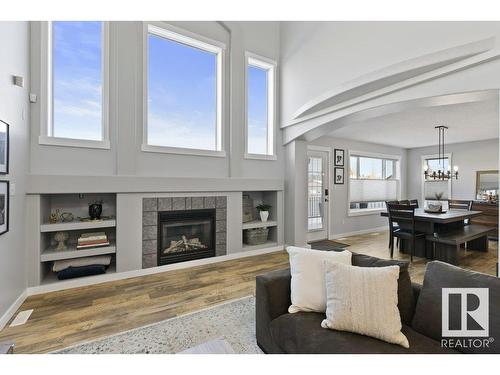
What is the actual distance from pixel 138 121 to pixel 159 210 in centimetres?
128

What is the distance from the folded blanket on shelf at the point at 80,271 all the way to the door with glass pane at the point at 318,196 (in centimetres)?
405

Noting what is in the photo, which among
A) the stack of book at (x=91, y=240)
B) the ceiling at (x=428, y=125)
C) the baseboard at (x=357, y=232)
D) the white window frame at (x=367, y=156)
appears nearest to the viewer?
the stack of book at (x=91, y=240)

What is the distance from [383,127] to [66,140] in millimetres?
5363

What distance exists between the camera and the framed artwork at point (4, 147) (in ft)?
6.81

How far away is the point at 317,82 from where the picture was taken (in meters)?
3.82

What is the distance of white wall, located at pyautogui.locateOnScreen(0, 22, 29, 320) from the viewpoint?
215 centimetres

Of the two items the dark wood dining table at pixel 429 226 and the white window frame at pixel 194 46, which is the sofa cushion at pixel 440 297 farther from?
the white window frame at pixel 194 46

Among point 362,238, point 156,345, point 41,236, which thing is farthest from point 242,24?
point 362,238

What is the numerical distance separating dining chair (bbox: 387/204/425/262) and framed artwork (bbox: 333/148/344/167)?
71.7 inches

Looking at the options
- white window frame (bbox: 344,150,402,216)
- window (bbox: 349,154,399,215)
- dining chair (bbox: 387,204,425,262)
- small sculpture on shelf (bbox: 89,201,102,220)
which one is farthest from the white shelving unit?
window (bbox: 349,154,399,215)

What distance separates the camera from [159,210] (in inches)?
138

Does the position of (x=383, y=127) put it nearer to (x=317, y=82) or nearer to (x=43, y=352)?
(x=317, y=82)

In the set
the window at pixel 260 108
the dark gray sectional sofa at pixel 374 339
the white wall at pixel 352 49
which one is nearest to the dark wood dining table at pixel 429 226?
the white wall at pixel 352 49

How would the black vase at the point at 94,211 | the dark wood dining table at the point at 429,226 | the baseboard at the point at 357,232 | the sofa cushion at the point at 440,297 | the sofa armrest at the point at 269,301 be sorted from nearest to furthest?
the sofa cushion at the point at 440,297 < the sofa armrest at the point at 269,301 < the black vase at the point at 94,211 < the dark wood dining table at the point at 429,226 < the baseboard at the point at 357,232
